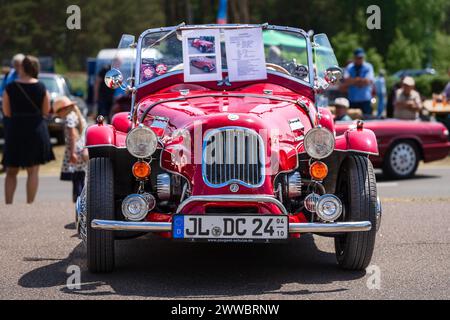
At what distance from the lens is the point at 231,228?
625 centimetres

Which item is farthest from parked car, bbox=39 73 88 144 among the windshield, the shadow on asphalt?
the shadow on asphalt

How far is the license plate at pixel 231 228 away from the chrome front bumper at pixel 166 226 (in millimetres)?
72

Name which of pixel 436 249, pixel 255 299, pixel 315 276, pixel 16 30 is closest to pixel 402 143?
pixel 436 249

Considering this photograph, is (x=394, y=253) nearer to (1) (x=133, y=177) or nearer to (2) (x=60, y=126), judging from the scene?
(1) (x=133, y=177)

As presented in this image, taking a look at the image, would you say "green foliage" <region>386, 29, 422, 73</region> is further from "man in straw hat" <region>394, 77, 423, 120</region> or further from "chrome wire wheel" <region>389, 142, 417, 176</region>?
"chrome wire wheel" <region>389, 142, 417, 176</region>

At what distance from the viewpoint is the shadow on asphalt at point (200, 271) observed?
6.22 m

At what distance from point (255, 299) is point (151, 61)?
3023mm

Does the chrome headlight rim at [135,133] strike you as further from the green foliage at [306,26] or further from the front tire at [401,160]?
the green foliage at [306,26]

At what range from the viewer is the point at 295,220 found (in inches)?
255

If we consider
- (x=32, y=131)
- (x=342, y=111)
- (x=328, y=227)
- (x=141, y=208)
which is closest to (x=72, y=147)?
(x=32, y=131)

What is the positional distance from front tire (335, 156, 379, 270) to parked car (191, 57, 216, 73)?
1.64 metres

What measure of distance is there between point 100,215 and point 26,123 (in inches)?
205

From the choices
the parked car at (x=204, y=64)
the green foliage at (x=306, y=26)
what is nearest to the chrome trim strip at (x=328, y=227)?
the parked car at (x=204, y=64)

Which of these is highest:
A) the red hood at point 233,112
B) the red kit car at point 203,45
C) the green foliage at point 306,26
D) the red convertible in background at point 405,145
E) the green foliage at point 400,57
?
the green foliage at point 306,26
